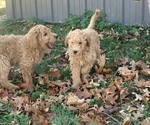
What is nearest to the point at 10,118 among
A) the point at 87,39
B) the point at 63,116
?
the point at 63,116

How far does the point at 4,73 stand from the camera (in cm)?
588

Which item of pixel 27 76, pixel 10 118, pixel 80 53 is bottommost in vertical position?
pixel 10 118

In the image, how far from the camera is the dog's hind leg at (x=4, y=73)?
229 inches

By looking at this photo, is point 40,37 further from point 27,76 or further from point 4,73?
point 4,73

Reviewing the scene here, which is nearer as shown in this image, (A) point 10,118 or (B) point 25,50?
(A) point 10,118

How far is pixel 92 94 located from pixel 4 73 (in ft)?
4.97

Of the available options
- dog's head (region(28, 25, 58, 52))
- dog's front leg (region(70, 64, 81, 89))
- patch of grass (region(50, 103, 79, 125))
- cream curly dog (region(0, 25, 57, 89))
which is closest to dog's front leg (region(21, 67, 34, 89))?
cream curly dog (region(0, 25, 57, 89))

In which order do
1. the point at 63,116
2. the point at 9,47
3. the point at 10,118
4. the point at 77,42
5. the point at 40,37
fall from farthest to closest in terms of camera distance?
the point at 9,47 < the point at 40,37 < the point at 77,42 < the point at 10,118 < the point at 63,116

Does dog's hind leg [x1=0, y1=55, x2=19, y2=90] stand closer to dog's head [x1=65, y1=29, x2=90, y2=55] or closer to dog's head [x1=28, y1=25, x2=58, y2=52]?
dog's head [x1=28, y1=25, x2=58, y2=52]

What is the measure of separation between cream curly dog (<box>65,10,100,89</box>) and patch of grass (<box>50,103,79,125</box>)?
3.12ft

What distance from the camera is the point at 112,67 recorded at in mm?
6539

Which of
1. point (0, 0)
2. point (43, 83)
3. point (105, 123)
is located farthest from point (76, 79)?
point (0, 0)

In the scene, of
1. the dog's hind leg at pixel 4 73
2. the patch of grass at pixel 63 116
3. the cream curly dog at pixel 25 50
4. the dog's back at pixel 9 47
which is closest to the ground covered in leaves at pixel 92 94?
the patch of grass at pixel 63 116

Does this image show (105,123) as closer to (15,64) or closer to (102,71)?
(102,71)
